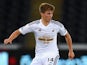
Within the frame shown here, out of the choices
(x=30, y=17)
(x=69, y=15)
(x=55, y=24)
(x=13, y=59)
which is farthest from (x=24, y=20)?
(x=55, y=24)

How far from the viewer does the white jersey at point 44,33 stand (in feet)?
29.6

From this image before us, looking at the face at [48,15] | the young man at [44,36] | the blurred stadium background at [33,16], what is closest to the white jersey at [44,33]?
the young man at [44,36]

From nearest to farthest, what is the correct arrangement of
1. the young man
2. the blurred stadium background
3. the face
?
the face
the young man
the blurred stadium background

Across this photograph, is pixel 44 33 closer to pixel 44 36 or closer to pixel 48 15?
pixel 44 36

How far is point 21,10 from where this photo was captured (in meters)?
16.7

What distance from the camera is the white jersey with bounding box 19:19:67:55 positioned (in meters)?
9.03

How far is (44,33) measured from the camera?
9031 millimetres

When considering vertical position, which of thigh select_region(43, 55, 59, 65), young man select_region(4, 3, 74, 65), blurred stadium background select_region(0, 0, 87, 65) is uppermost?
blurred stadium background select_region(0, 0, 87, 65)

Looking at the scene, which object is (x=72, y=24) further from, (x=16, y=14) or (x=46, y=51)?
(x=46, y=51)

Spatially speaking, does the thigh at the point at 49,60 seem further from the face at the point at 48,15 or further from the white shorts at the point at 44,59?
the face at the point at 48,15

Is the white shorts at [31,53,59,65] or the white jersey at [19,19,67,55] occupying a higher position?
the white jersey at [19,19,67,55]

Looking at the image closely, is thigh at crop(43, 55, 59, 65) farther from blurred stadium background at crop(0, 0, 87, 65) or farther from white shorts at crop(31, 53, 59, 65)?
blurred stadium background at crop(0, 0, 87, 65)

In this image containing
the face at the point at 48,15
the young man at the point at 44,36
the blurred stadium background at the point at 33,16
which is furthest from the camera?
the blurred stadium background at the point at 33,16

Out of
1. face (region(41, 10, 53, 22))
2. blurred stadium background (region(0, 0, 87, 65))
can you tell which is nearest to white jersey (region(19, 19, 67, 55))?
face (region(41, 10, 53, 22))
